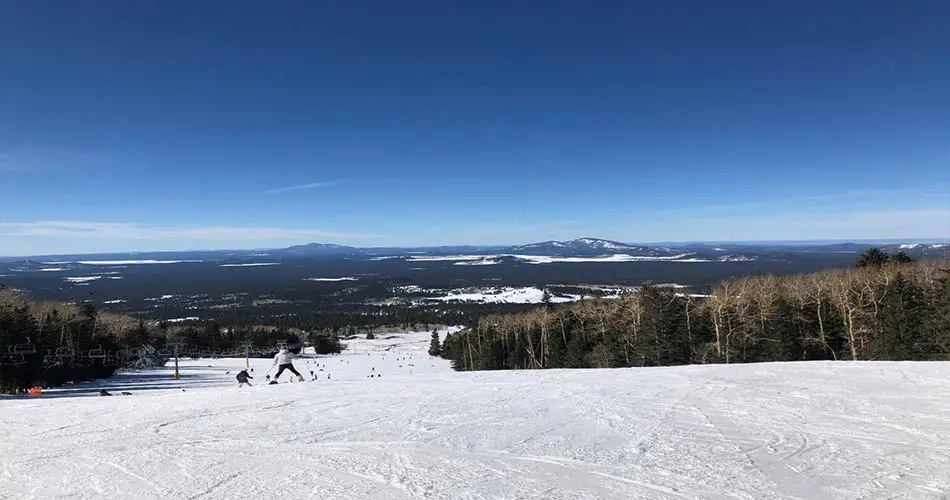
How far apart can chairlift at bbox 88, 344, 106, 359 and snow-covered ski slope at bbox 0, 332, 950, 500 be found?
41.2 meters

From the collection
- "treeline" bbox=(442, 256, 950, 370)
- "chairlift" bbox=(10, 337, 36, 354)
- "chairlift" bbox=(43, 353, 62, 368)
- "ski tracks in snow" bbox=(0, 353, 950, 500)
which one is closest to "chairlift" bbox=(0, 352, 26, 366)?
"chairlift" bbox=(10, 337, 36, 354)

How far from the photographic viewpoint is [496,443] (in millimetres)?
→ 7992

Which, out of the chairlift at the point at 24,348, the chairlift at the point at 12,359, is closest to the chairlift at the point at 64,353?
the chairlift at the point at 24,348

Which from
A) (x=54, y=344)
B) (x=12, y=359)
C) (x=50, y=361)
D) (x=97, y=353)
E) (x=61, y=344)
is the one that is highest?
(x=12, y=359)

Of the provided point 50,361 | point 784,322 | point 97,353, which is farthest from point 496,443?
point 97,353

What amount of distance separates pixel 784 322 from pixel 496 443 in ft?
109

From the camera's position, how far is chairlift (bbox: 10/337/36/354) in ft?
116

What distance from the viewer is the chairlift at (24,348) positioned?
3522 centimetres

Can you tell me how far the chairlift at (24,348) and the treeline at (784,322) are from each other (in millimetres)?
40877

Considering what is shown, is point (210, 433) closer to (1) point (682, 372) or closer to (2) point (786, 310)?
(1) point (682, 372)

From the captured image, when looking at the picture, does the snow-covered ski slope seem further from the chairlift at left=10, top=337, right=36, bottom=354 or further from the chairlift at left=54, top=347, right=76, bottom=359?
the chairlift at left=54, top=347, right=76, bottom=359

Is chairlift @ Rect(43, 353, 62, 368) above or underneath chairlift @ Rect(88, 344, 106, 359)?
above

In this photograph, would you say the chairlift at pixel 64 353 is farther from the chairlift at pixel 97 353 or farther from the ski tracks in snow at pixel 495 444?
the ski tracks in snow at pixel 495 444

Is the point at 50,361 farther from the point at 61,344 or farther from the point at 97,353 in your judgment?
the point at 97,353
